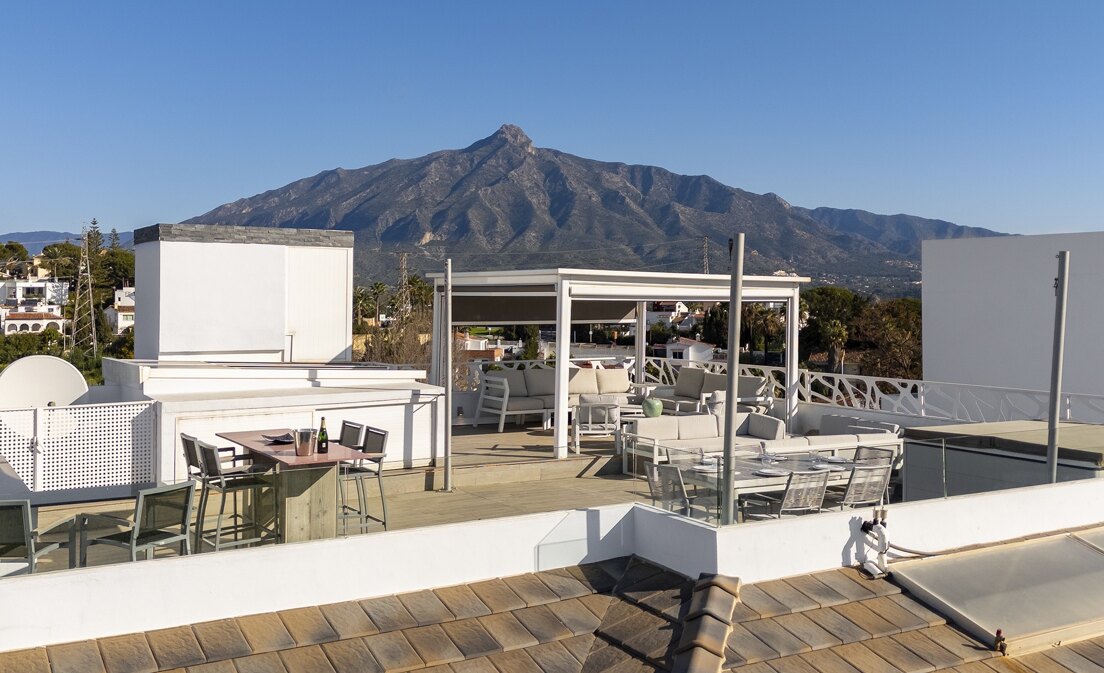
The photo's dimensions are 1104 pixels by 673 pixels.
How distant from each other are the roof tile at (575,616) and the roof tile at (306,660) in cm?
121

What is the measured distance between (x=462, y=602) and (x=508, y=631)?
1.22 feet

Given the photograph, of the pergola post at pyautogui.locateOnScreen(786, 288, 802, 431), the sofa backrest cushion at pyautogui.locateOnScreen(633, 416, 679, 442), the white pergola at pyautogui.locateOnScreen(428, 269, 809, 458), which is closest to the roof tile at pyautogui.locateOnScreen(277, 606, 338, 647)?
the white pergola at pyautogui.locateOnScreen(428, 269, 809, 458)

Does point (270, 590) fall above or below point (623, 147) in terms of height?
below

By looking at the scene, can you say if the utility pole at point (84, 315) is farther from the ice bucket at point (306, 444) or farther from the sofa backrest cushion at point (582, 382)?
the ice bucket at point (306, 444)

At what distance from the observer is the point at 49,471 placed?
30.2ft

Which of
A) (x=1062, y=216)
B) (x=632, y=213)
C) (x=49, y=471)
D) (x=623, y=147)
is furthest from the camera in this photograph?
(x=623, y=147)

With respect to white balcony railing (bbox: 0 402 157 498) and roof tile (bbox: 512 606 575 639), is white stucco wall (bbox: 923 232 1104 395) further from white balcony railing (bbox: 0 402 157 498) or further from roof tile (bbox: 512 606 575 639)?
roof tile (bbox: 512 606 575 639)

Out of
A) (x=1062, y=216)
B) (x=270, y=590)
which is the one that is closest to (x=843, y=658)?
(x=270, y=590)

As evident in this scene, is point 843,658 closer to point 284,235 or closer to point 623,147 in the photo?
point 284,235

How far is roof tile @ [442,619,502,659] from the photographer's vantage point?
4.36m

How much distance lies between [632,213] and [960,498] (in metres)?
127

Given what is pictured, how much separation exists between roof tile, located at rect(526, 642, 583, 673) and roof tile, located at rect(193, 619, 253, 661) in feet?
4.19

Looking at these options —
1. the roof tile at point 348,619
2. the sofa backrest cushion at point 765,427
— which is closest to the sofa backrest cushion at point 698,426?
the sofa backrest cushion at point 765,427

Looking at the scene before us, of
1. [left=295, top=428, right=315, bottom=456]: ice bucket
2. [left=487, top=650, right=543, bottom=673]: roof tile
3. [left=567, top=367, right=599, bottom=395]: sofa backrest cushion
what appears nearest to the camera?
[left=487, top=650, right=543, bottom=673]: roof tile
